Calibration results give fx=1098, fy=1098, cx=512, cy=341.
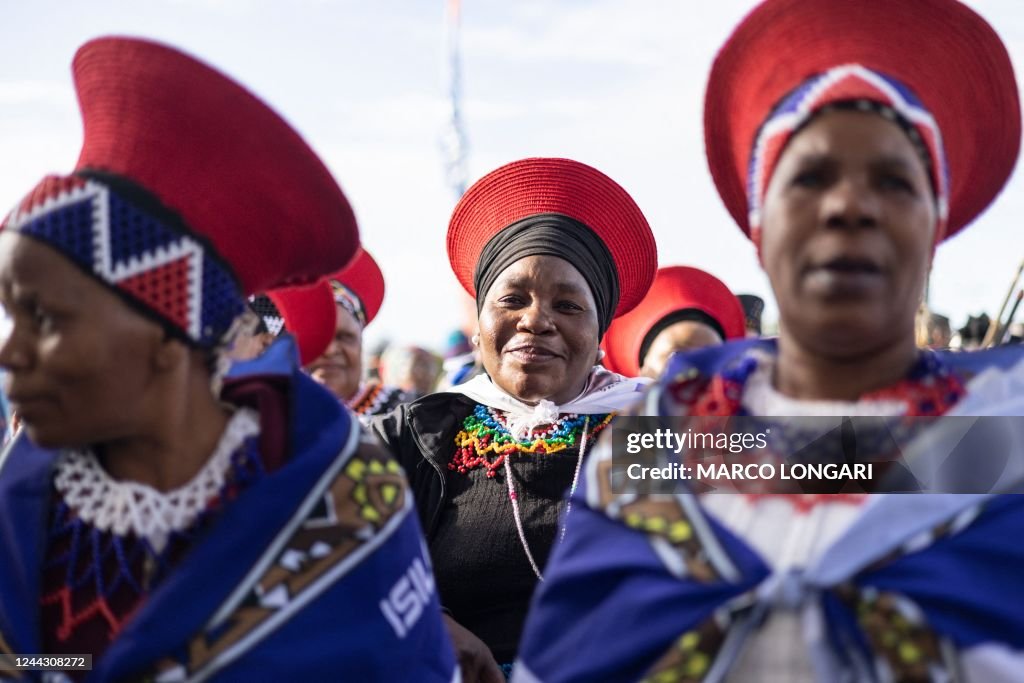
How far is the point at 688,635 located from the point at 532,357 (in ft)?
6.95

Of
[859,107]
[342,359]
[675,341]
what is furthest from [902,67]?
[342,359]

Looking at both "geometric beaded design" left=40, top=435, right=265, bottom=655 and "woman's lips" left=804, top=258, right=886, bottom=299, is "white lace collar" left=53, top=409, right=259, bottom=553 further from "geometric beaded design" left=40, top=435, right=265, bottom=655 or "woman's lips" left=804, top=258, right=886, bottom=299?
"woman's lips" left=804, top=258, right=886, bottom=299

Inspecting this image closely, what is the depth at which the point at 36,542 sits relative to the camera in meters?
2.47

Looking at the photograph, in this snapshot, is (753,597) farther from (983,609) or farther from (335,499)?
(335,499)

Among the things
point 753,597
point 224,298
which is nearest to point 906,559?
point 753,597

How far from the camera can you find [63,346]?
7.63ft

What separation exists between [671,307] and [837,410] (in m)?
4.32

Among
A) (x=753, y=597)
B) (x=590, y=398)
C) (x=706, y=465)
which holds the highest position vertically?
(x=590, y=398)

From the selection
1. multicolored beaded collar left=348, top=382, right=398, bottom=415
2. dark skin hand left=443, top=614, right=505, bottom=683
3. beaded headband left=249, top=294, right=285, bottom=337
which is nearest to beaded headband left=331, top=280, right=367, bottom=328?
multicolored beaded collar left=348, top=382, right=398, bottom=415

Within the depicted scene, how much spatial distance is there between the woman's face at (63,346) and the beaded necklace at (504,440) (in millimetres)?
1647

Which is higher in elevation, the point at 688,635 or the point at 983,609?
the point at 983,609

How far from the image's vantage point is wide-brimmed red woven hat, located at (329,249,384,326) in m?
6.30

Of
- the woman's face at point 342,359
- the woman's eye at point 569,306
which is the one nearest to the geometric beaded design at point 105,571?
the woman's eye at point 569,306

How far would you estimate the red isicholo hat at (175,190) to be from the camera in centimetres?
239
